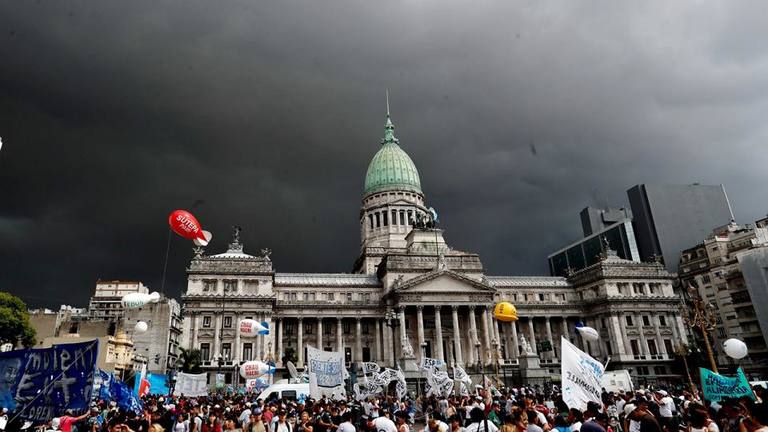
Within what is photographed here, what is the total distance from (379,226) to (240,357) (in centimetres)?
3864

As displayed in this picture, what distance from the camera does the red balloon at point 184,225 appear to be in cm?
2936

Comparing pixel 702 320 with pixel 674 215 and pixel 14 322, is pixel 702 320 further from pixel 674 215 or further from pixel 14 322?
pixel 674 215

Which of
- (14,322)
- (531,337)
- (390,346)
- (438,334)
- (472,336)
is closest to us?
(14,322)

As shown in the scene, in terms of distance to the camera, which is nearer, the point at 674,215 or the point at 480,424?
the point at 480,424

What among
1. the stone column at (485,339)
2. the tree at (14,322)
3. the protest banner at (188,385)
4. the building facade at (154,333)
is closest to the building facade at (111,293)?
the building facade at (154,333)

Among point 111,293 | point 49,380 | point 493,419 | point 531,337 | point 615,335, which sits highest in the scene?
point 111,293

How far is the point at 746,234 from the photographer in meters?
79.5

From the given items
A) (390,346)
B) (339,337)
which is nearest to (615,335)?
(390,346)

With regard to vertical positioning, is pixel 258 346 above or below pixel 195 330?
below

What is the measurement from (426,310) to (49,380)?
59.6m

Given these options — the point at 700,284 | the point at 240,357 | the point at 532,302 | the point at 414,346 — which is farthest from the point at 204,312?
the point at 700,284

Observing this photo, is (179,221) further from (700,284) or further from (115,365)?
(700,284)

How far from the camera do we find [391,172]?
317ft

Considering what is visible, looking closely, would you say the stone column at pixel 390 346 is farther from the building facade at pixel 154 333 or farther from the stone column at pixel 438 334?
the building facade at pixel 154 333
